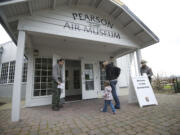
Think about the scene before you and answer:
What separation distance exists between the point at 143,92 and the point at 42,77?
3938 mm

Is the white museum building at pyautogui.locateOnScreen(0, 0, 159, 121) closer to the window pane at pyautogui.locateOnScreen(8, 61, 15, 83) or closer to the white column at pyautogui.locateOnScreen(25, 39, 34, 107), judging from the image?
the white column at pyautogui.locateOnScreen(25, 39, 34, 107)

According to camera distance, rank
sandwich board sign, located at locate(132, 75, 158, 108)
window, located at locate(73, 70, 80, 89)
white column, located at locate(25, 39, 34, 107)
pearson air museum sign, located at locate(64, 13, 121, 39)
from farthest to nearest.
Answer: window, located at locate(73, 70, 80, 89) → white column, located at locate(25, 39, 34, 107) → sandwich board sign, located at locate(132, 75, 158, 108) → pearson air museum sign, located at locate(64, 13, 121, 39)

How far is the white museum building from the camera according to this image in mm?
2287

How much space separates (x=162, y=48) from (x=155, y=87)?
13.5m

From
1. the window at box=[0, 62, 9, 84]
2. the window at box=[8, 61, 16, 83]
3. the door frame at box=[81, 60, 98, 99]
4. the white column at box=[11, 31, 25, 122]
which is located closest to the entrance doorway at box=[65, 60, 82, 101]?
the door frame at box=[81, 60, 98, 99]

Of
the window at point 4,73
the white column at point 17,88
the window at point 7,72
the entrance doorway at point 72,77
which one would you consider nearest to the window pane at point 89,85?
the entrance doorway at point 72,77

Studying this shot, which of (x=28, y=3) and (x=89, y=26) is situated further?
(x=89, y=26)

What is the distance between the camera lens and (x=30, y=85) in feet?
12.0

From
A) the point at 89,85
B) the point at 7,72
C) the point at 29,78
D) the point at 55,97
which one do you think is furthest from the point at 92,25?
the point at 7,72

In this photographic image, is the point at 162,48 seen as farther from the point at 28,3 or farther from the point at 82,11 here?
the point at 28,3

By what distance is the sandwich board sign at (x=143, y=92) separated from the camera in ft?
9.86

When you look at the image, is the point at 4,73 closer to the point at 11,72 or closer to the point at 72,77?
the point at 11,72

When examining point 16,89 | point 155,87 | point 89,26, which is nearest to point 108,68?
point 89,26

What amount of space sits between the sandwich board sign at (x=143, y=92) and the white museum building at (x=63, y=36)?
1059 millimetres
